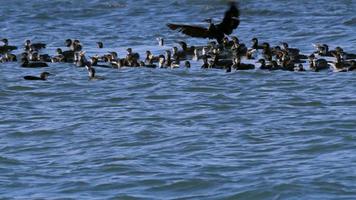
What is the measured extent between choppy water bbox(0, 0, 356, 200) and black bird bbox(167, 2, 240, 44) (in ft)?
4.86

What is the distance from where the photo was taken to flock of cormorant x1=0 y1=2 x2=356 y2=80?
2589 centimetres

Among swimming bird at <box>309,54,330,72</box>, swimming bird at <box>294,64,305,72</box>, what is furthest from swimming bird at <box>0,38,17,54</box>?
swimming bird at <box>309,54,330,72</box>

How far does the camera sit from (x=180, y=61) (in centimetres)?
2809

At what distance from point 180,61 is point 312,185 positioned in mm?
13900

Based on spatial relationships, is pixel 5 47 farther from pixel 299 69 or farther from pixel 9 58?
pixel 299 69

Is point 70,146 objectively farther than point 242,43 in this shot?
No

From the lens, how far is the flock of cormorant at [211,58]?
25.9 meters

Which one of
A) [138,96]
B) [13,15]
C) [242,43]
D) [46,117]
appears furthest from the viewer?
[13,15]

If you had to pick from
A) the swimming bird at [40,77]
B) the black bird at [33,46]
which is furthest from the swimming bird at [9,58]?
the swimming bird at [40,77]

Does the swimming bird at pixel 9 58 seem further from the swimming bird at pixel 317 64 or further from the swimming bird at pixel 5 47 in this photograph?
the swimming bird at pixel 317 64

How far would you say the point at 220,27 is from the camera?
18.8 metres

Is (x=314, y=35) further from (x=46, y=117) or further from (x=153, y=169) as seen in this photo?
(x=153, y=169)

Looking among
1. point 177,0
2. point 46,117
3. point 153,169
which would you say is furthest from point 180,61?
point 177,0

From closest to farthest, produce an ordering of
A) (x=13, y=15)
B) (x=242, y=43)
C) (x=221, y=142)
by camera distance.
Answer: (x=221, y=142) < (x=242, y=43) < (x=13, y=15)
